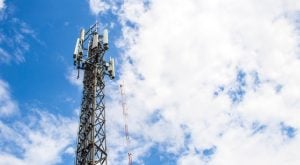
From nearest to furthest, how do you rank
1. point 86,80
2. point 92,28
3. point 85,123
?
point 85,123 < point 86,80 < point 92,28

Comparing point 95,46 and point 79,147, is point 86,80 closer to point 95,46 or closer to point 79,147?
point 95,46

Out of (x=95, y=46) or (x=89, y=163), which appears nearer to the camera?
(x=89, y=163)

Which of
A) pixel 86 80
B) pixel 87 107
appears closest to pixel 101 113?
pixel 87 107

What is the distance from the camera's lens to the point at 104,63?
44.8 m

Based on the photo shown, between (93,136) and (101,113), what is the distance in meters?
2.87

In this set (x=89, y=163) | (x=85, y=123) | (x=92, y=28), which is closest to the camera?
(x=89, y=163)

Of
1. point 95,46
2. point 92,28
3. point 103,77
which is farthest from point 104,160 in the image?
point 92,28

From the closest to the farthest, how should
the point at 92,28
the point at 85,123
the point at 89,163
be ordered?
1. the point at 89,163
2. the point at 85,123
3. the point at 92,28

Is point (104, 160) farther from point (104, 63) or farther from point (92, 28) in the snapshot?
point (92, 28)

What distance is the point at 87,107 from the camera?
134 feet

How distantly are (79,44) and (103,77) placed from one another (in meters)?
4.47

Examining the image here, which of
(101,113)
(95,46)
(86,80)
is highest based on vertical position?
(95,46)

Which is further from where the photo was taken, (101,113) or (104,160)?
(101,113)

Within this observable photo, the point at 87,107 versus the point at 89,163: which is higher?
the point at 87,107
